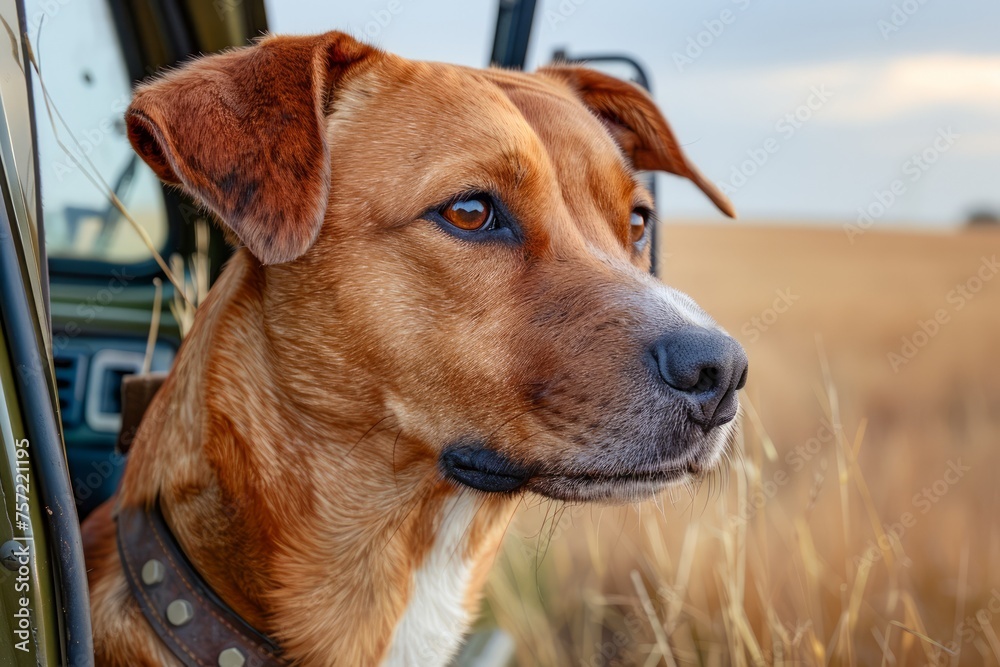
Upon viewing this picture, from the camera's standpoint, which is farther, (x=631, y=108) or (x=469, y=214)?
(x=631, y=108)

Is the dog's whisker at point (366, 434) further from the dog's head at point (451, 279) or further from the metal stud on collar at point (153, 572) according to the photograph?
the metal stud on collar at point (153, 572)

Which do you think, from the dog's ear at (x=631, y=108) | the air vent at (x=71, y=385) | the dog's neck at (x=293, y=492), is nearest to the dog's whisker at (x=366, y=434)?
the dog's neck at (x=293, y=492)

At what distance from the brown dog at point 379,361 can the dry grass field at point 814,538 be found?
12.5 inches

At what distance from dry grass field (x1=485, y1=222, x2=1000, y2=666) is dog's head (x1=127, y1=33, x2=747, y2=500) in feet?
1.02

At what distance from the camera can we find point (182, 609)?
5.88 feet

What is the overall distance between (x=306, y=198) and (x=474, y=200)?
1.21 feet

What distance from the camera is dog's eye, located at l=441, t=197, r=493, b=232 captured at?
191 cm

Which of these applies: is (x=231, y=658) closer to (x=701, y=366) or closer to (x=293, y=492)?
(x=293, y=492)

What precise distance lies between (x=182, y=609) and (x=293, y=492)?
323 mm

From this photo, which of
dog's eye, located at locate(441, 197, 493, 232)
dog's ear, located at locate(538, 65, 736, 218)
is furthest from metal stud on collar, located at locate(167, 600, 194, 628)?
dog's ear, located at locate(538, 65, 736, 218)

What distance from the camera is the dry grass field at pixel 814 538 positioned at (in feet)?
9.68

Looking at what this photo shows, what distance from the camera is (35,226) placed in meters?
1.48

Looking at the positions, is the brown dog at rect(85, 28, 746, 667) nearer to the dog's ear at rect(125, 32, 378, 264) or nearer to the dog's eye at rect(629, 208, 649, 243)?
the dog's ear at rect(125, 32, 378, 264)

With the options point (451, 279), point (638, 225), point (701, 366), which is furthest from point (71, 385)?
point (701, 366)
